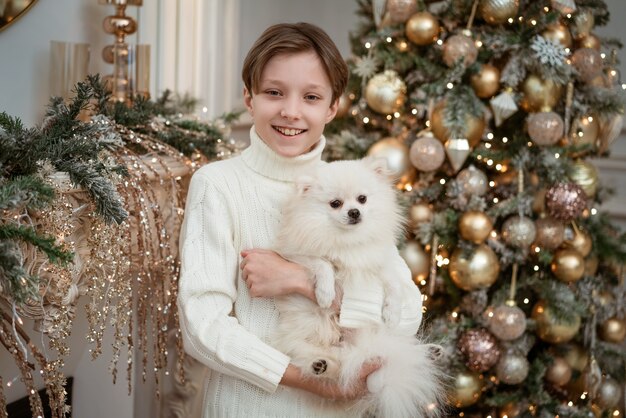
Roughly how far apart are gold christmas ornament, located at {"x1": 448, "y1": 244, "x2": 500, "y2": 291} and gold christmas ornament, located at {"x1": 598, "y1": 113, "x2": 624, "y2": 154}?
2.11ft

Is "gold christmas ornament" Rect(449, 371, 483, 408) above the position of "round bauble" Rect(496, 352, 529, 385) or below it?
below

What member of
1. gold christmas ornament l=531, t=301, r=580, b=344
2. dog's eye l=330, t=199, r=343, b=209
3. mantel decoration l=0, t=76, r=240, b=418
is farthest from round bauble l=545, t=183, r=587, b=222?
dog's eye l=330, t=199, r=343, b=209

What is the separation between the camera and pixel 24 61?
7.63 feet

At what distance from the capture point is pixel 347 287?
1511 mm

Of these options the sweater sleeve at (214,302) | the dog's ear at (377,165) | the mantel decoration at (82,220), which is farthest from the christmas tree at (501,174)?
the sweater sleeve at (214,302)

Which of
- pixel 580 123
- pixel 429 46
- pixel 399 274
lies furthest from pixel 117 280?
pixel 580 123

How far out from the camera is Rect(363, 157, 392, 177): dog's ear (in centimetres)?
161

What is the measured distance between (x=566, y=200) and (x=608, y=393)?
2.75 ft

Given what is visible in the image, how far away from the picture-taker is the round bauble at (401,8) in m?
2.87

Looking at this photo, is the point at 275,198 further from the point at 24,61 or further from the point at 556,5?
the point at 556,5

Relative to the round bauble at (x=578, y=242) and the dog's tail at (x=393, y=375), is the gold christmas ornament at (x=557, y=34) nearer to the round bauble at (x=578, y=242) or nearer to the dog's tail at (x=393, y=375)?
the round bauble at (x=578, y=242)

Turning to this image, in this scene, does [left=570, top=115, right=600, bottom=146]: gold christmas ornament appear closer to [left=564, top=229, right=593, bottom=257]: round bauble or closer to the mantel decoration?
[left=564, top=229, right=593, bottom=257]: round bauble

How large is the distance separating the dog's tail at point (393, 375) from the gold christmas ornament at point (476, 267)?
1.34m

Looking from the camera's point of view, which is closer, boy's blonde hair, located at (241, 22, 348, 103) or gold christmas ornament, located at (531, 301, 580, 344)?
boy's blonde hair, located at (241, 22, 348, 103)
